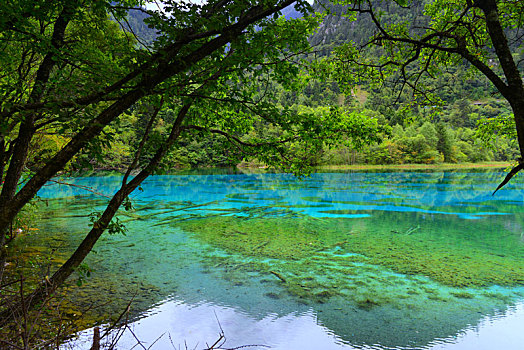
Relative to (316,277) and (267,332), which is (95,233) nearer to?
(267,332)

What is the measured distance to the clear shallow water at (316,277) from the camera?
538cm

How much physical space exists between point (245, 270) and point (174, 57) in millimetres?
6807

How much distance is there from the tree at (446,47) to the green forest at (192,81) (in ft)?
0.06

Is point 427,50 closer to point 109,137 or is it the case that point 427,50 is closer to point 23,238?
point 109,137

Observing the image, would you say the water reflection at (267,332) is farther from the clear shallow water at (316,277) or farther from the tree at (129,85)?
the tree at (129,85)

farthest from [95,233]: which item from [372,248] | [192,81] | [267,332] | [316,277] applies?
[372,248]

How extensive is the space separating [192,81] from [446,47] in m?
3.08

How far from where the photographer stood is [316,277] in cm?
759

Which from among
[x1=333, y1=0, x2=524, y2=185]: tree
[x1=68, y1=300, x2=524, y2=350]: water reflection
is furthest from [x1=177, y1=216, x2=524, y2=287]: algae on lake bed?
[x1=333, y1=0, x2=524, y2=185]: tree

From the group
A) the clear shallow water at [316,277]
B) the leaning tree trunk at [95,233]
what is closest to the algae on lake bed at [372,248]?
the clear shallow water at [316,277]

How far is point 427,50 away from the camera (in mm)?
4543

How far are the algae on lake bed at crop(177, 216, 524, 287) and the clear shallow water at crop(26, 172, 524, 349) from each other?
4cm

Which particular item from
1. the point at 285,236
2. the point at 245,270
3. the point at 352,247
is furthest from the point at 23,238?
the point at 352,247

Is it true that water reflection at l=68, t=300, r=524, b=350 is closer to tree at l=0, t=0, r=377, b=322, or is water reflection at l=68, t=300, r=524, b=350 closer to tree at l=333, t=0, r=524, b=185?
tree at l=0, t=0, r=377, b=322
